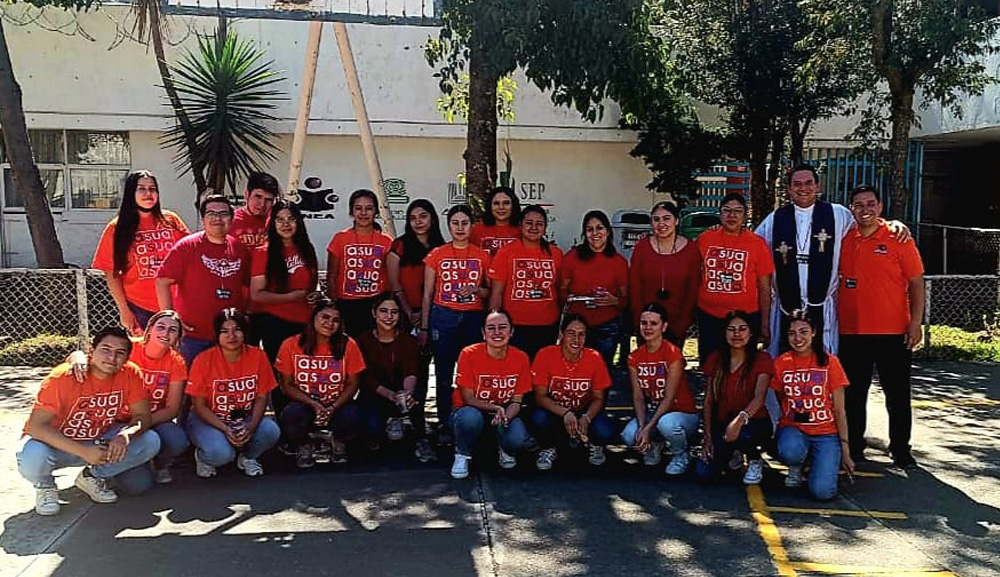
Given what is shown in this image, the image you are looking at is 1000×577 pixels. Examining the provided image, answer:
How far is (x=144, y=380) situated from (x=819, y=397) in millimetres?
3745

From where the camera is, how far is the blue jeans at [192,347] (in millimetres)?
5402

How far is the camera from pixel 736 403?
5.27 meters

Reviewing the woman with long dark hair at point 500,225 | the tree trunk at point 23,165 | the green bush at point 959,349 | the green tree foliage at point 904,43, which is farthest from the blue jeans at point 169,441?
the green tree foliage at point 904,43

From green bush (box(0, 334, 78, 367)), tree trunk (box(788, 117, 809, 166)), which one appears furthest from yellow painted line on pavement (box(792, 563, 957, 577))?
tree trunk (box(788, 117, 809, 166))

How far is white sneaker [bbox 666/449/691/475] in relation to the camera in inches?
211

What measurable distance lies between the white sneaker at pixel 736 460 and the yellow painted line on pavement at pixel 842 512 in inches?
18.6

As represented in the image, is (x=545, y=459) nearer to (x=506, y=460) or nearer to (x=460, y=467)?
(x=506, y=460)

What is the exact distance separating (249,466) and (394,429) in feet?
3.14

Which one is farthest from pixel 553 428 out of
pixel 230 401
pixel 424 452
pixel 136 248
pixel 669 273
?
pixel 136 248

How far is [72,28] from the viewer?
13.7m

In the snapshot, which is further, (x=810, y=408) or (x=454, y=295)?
(x=454, y=295)

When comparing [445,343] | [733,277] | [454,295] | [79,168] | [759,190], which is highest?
[79,168]

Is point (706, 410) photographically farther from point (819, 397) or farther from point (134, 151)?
→ point (134, 151)

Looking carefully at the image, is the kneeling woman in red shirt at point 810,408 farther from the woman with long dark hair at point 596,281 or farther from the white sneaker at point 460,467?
the white sneaker at point 460,467
